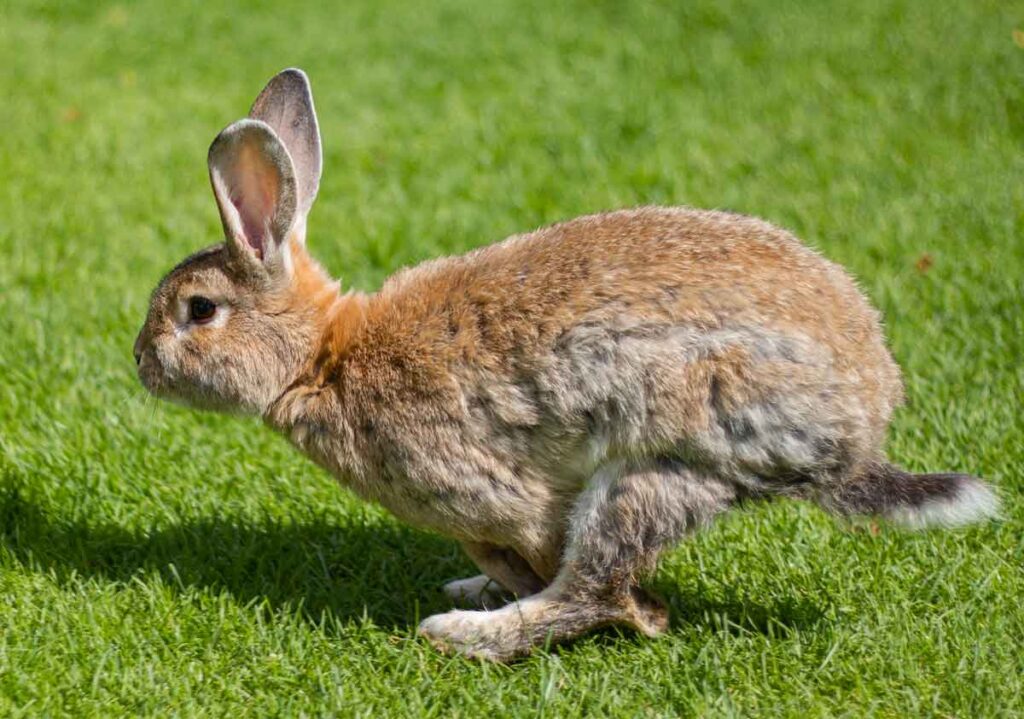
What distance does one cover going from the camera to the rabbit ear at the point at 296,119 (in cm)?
446

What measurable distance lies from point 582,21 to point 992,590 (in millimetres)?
6382

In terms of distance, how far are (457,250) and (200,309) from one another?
7.85ft

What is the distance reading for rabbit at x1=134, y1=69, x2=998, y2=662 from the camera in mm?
3689

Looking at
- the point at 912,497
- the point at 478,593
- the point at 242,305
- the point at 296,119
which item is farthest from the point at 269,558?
the point at 912,497

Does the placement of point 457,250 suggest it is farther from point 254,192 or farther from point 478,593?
point 478,593

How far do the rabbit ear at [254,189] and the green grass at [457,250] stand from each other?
3.25 feet

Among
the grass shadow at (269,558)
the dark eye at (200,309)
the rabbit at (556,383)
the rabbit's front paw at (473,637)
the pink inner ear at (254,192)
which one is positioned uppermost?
the pink inner ear at (254,192)

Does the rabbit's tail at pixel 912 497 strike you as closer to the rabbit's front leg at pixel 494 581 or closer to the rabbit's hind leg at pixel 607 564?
the rabbit's hind leg at pixel 607 564

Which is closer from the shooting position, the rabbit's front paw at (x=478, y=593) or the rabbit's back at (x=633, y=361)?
the rabbit's back at (x=633, y=361)

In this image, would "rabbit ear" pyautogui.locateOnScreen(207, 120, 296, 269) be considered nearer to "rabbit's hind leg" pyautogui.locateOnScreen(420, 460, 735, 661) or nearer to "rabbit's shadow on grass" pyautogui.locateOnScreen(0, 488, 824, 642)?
"rabbit's shadow on grass" pyautogui.locateOnScreen(0, 488, 824, 642)

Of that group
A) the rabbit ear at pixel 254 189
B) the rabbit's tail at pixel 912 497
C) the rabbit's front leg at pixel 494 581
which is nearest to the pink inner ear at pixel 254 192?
the rabbit ear at pixel 254 189

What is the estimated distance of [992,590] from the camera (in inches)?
161

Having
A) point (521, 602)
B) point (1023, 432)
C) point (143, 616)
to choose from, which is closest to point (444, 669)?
point (521, 602)

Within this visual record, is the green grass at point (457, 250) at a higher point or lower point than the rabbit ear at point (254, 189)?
lower
